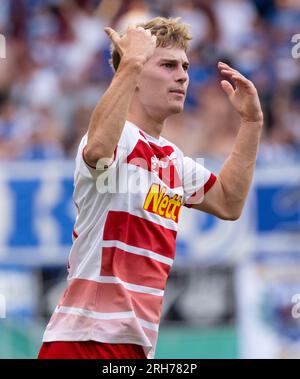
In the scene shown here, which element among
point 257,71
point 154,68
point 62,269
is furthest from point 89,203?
point 257,71

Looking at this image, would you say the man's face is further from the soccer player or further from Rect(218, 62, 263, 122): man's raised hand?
Rect(218, 62, 263, 122): man's raised hand

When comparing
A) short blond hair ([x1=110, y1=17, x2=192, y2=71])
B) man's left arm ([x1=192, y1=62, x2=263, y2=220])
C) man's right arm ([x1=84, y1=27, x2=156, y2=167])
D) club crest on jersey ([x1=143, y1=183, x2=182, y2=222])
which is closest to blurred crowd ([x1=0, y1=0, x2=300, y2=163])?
man's left arm ([x1=192, y1=62, x2=263, y2=220])

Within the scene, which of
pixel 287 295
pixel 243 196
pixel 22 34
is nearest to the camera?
pixel 243 196

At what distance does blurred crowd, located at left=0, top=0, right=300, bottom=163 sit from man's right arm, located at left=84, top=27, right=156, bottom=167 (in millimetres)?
5367

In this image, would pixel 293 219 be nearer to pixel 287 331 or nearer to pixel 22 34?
pixel 287 331

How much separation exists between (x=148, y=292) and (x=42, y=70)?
6697mm

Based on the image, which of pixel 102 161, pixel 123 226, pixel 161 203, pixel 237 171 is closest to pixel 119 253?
pixel 123 226

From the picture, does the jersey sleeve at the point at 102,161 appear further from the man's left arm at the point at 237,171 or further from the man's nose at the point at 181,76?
the man's left arm at the point at 237,171

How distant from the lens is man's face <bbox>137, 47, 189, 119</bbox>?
519cm

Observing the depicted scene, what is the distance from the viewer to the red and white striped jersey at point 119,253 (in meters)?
4.90

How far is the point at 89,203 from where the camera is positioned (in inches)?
195

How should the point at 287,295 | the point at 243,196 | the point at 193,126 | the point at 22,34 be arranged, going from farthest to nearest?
the point at 22,34 < the point at 193,126 < the point at 287,295 < the point at 243,196

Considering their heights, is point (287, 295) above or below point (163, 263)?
below

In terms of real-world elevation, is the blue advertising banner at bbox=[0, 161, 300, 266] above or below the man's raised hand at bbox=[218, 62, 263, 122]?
below
